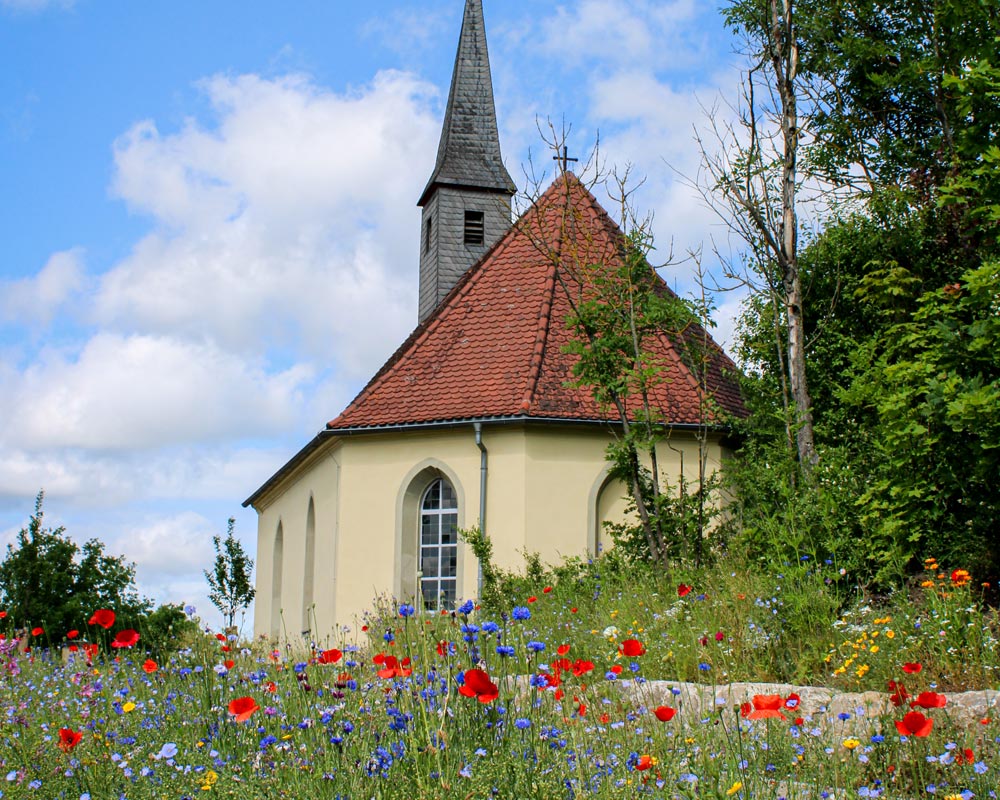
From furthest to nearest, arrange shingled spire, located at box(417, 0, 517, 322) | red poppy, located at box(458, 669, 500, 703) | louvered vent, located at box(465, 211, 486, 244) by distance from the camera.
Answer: louvered vent, located at box(465, 211, 486, 244) → shingled spire, located at box(417, 0, 517, 322) → red poppy, located at box(458, 669, 500, 703)

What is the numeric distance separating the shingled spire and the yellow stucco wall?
8197 mm

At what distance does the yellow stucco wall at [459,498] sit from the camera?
17.4 meters

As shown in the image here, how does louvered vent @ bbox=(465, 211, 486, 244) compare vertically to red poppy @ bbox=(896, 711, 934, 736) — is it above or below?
above

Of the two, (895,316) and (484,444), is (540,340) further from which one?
(895,316)

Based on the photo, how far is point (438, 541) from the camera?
60.9 ft

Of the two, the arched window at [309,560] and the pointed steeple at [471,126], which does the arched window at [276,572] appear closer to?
the arched window at [309,560]

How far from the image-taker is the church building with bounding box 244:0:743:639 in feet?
57.1

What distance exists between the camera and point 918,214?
19688mm

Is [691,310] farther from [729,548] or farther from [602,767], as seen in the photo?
[602,767]

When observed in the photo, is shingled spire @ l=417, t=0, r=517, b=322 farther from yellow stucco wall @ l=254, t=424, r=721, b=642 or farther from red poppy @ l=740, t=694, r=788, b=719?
red poppy @ l=740, t=694, r=788, b=719

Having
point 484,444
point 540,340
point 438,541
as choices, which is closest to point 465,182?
point 540,340

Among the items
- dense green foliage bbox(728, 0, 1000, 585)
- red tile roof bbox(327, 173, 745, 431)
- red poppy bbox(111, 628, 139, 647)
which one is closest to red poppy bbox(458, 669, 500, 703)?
red poppy bbox(111, 628, 139, 647)

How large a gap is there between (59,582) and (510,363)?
58.0 ft

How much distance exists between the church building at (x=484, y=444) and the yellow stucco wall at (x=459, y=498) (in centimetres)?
2
